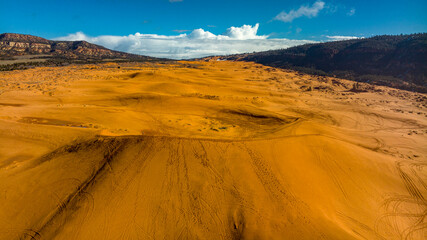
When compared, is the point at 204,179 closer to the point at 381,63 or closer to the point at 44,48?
the point at 381,63

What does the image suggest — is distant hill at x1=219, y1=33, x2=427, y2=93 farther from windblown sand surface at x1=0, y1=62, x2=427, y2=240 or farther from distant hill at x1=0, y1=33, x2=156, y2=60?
distant hill at x1=0, y1=33, x2=156, y2=60

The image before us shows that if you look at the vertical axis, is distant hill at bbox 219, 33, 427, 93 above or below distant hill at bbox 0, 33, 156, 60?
below

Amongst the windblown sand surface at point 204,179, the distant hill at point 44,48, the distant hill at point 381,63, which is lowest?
the windblown sand surface at point 204,179

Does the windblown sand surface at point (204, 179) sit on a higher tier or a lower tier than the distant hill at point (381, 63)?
lower

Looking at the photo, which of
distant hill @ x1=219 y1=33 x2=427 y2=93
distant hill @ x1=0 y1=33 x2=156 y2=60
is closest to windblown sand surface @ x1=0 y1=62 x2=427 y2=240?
distant hill @ x1=219 y1=33 x2=427 y2=93

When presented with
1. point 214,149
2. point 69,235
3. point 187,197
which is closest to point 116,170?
point 69,235

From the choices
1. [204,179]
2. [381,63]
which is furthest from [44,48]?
[381,63]

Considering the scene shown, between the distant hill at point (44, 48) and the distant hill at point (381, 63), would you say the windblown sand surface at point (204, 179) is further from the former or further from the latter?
the distant hill at point (44, 48)

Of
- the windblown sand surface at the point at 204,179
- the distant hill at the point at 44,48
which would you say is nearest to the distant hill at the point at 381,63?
the windblown sand surface at the point at 204,179
